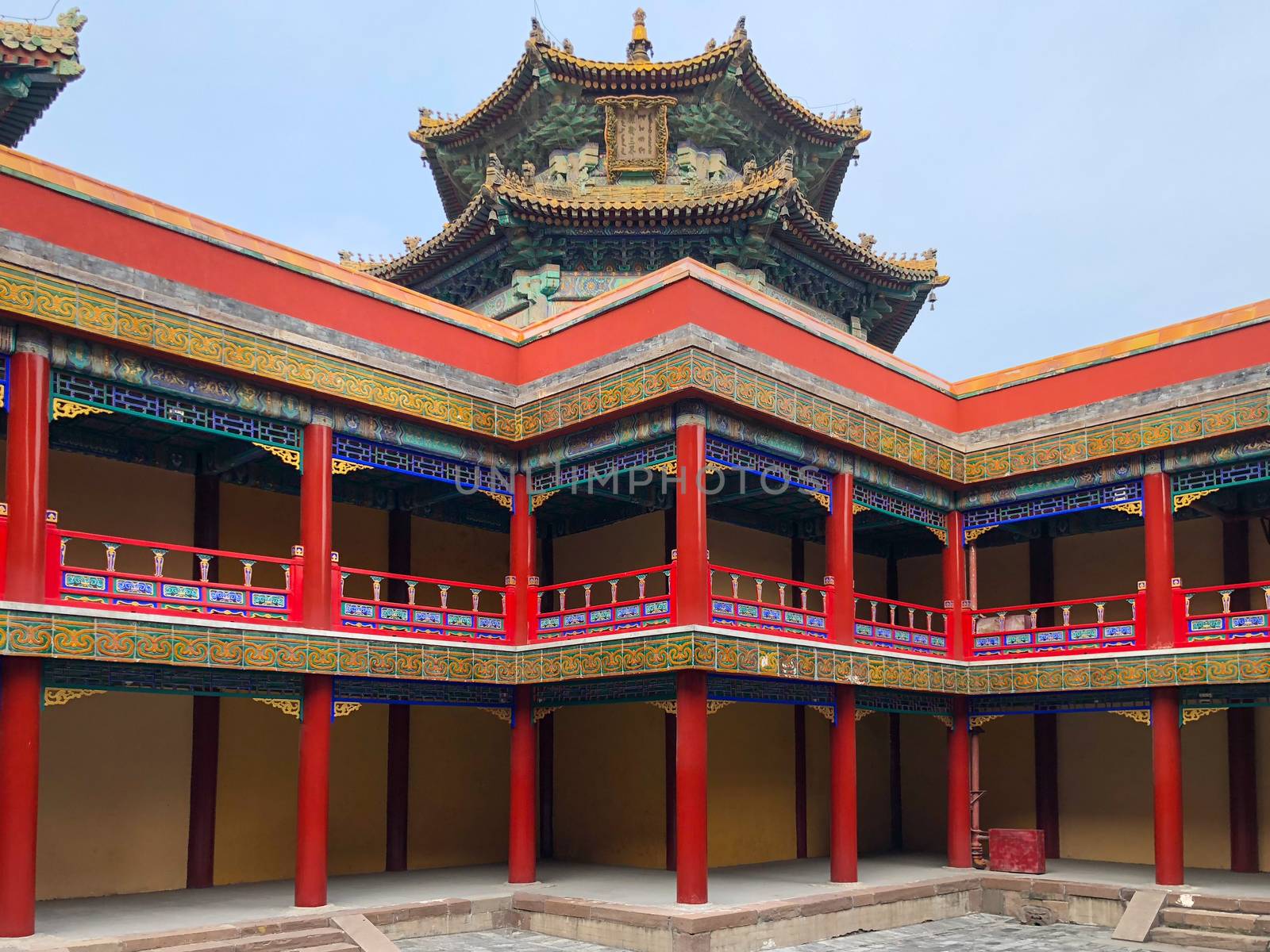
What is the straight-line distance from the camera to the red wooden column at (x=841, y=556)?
15297mm

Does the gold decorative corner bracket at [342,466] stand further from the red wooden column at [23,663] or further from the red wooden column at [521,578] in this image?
the red wooden column at [23,663]

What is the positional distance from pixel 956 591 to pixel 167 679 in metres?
10.6

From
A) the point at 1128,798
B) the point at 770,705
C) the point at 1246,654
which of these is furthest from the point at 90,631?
the point at 1128,798

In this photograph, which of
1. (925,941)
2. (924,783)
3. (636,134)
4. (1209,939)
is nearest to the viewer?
(1209,939)

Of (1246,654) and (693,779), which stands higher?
(1246,654)

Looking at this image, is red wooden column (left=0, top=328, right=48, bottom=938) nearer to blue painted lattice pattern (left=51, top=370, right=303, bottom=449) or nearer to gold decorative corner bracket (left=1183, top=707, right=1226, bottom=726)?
blue painted lattice pattern (left=51, top=370, right=303, bottom=449)

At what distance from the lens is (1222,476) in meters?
15.1

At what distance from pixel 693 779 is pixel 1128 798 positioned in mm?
8235

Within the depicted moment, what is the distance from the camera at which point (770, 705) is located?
18797 mm

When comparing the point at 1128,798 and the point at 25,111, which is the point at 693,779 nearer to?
the point at 1128,798

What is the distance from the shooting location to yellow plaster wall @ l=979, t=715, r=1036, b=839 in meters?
18.9

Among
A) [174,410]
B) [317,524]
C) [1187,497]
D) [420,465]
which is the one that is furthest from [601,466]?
[1187,497]

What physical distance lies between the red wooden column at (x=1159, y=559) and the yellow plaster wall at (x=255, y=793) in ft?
35.5

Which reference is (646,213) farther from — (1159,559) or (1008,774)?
(1008,774)
